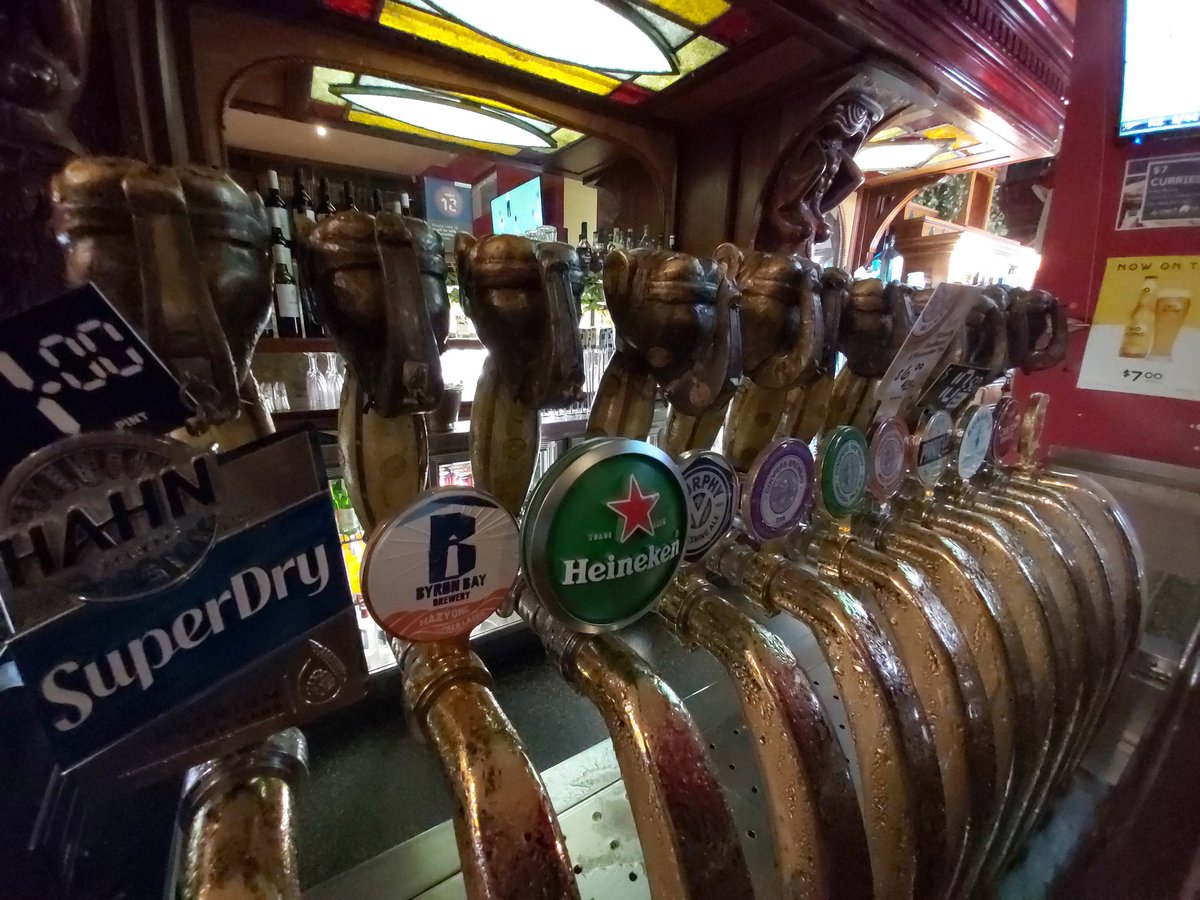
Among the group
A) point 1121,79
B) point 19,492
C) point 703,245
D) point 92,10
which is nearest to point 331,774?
point 19,492

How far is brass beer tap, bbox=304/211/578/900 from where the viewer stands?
307mm

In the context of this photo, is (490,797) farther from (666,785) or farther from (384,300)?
(384,300)

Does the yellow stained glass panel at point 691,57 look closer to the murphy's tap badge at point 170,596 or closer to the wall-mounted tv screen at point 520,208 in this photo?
the murphy's tap badge at point 170,596

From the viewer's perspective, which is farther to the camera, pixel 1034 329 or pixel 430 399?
pixel 1034 329

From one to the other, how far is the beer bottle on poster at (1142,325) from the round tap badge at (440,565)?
1447 mm

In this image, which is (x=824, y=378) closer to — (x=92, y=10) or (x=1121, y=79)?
(x=92, y=10)

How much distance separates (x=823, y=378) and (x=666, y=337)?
11.7 inches

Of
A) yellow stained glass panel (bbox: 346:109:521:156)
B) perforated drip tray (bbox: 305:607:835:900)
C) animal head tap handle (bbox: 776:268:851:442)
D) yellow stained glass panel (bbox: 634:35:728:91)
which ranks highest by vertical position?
yellow stained glass panel (bbox: 346:109:521:156)

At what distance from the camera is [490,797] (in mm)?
327

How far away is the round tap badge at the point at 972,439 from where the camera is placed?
0.80 meters

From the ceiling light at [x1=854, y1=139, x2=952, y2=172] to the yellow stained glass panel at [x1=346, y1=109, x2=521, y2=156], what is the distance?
1.02 metres

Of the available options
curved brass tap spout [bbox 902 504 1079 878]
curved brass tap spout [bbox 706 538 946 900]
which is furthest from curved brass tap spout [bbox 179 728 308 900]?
curved brass tap spout [bbox 902 504 1079 878]

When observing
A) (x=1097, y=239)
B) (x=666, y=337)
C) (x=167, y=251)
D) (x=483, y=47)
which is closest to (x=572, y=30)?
(x=483, y=47)

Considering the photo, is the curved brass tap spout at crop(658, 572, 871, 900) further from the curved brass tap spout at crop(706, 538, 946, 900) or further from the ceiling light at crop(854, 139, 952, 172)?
the ceiling light at crop(854, 139, 952, 172)
